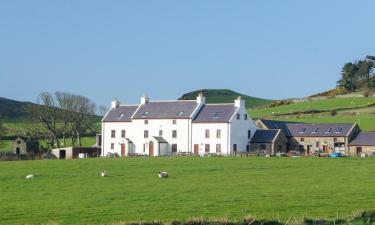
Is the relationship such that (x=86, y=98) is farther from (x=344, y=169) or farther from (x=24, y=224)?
(x=24, y=224)

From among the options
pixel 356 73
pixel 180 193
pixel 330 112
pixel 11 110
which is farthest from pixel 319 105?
pixel 180 193

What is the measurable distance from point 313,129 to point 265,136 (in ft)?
20.3

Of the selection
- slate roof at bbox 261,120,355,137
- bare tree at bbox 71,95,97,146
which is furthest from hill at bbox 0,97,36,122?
slate roof at bbox 261,120,355,137

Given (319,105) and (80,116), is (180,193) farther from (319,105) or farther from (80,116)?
(319,105)

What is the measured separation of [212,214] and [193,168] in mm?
24990

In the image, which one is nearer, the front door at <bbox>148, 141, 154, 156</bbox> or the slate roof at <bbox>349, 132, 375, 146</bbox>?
the slate roof at <bbox>349, 132, 375, 146</bbox>

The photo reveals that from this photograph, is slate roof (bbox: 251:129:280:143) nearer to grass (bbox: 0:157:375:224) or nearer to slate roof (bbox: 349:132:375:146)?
slate roof (bbox: 349:132:375:146)

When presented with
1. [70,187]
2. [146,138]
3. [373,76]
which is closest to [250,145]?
[146,138]

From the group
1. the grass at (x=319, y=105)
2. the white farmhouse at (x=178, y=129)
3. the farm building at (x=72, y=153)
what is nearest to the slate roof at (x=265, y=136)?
the white farmhouse at (x=178, y=129)

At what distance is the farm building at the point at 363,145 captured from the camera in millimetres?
80062

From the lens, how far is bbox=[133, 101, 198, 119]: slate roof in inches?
3415

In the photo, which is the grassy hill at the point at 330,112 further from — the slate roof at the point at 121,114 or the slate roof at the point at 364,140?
the slate roof at the point at 121,114

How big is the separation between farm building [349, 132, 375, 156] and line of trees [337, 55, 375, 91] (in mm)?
79423

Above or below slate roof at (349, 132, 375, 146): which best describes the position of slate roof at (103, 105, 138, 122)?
above
